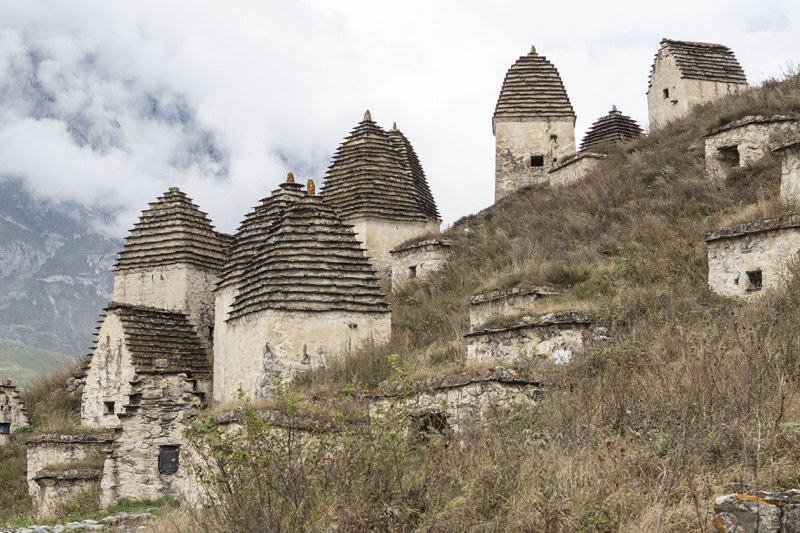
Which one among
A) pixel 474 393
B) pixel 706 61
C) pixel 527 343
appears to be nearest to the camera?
pixel 474 393

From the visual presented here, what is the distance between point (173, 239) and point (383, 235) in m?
6.74

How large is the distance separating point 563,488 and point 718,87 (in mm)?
28720

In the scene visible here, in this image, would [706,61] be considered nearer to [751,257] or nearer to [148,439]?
[751,257]

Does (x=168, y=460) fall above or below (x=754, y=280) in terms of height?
below

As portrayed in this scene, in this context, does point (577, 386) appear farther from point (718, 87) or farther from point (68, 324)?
point (68, 324)

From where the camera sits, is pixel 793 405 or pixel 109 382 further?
pixel 109 382

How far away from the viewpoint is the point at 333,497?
6.34 metres

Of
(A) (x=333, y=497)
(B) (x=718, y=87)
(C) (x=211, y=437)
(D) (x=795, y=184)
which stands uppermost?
(B) (x=718, y=87)

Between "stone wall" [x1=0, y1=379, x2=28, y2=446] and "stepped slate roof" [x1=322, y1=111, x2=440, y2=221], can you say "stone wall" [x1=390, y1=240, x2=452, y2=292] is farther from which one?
"stone wall" [x1=0, y1=379, x2=28, y2=446]

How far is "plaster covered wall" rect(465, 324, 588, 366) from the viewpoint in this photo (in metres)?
11.7

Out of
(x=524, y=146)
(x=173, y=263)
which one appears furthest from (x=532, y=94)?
(x=173, y=263)

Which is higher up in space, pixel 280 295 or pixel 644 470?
pixel 280 295

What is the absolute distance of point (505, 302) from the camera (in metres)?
14.3

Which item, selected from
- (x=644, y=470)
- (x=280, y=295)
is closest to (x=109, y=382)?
(x=280, y=295)
